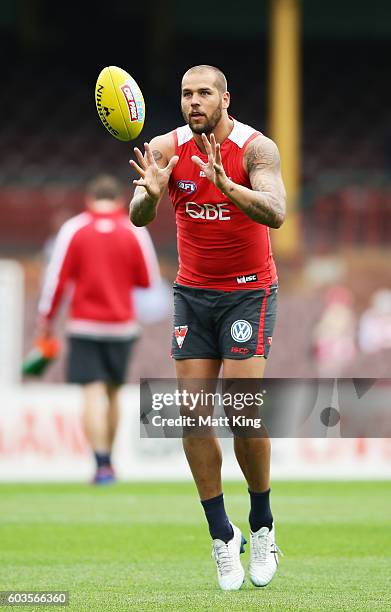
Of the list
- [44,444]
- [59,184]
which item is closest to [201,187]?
[44,444]

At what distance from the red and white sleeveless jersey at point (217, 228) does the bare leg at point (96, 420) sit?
454 cm

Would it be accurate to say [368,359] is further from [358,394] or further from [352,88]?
[352,88]

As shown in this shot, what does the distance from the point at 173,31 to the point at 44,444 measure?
15.1m

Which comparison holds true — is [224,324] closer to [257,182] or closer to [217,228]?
[217,228]

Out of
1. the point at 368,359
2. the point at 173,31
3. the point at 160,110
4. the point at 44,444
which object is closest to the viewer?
the point at 44,444

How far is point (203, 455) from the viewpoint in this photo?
587 cm

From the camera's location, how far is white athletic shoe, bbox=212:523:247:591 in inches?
225

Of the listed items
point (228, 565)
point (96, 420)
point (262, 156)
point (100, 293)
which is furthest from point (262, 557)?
point (100, 293)

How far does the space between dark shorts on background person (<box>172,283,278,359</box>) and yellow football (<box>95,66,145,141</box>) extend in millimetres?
775

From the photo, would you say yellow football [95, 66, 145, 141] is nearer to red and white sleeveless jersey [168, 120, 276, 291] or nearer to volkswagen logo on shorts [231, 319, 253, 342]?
red and white sleeveless jersey [168, 120, 276, 291]

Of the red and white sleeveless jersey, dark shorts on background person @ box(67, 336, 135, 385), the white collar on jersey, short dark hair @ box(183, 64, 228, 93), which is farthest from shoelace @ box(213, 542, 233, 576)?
dark shorts on background person @ box(67, 336, 135, 385)

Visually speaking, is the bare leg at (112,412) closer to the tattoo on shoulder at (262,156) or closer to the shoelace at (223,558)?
the shoelace at (223,558)

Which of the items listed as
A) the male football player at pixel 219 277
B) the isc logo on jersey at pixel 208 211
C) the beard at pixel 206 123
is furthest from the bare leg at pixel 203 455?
the beard at pixel 206 123

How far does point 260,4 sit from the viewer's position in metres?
25.5
